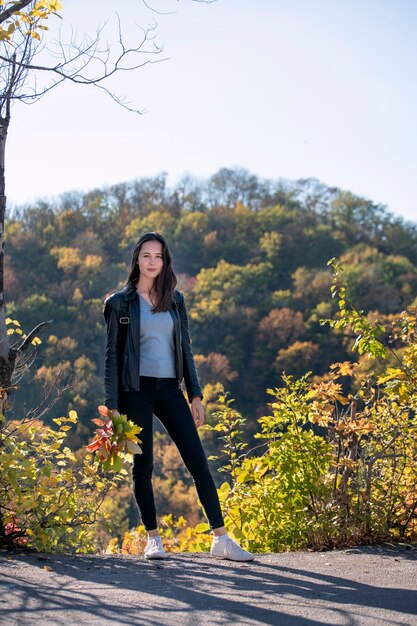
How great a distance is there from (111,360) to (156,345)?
24 centimetres

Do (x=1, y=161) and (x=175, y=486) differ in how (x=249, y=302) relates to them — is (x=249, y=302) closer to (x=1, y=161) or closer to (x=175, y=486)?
(x=175, y=486)

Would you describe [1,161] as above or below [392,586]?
above

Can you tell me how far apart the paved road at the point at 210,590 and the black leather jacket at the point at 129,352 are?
2.78ft

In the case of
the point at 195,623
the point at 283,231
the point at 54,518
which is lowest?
the point at 195,623

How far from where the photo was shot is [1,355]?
16.3 feet

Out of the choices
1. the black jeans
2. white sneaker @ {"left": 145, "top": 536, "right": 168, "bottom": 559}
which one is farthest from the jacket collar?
white sneaker @ {"left": 145, "top": 536, "right": 168, "bottom": 559}

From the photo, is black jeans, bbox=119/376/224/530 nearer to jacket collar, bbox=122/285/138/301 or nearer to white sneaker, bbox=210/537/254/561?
white sneaker, bbox=210/537/254/561

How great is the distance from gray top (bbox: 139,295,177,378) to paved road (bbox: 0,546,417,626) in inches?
38.2

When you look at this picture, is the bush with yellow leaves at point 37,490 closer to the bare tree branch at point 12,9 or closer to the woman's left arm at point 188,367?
the woman's left arm at point 188,367

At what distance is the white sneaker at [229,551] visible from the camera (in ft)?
14.9

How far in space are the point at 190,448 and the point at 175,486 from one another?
41.1 m

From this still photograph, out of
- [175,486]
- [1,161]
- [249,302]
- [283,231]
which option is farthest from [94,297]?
[1,161]

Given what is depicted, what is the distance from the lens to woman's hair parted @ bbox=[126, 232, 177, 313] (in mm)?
4586

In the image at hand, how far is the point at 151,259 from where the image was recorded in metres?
4.65
